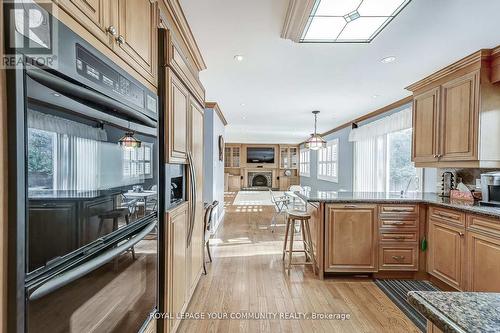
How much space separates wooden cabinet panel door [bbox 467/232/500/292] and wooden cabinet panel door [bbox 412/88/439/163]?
1.14 m

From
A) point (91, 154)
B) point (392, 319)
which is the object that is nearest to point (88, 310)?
point (91, 154)

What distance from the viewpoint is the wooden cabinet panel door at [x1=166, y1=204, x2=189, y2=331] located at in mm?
1627

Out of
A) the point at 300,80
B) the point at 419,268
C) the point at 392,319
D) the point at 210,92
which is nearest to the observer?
the point at 392,319

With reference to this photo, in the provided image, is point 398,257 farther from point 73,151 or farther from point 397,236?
point 73,151

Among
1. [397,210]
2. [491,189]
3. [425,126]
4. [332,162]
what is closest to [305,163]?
[332,162]

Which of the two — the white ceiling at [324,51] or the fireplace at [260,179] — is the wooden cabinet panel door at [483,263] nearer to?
the white ceiling at [324,51]

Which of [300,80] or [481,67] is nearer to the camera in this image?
[481,67]

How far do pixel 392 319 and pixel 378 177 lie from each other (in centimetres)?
348

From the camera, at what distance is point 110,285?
39.1 inches

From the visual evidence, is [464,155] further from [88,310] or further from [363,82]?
[88,310]

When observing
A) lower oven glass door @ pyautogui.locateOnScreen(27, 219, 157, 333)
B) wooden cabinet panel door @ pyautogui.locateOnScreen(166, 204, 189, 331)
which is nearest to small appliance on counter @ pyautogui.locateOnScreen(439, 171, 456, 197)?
wooden cabinet panel door @ pyautogui.locateOnScreen(166, 204, 189, 331)

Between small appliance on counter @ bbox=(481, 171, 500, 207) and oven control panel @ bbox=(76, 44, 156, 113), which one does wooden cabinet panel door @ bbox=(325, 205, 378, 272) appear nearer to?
Answer: small appliance on counter @ bbox=(481, 171, 500, 207)

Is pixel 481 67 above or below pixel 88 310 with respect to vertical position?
above

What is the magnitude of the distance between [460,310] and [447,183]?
341 centimetres
